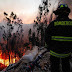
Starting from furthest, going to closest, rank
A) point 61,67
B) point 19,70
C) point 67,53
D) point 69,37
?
point 19,70
point 61,67
point 67,53
point 69,37

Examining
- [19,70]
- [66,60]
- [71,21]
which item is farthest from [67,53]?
[19,70]

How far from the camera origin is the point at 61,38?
69.7 inches

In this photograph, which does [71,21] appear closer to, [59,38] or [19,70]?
[59,38]

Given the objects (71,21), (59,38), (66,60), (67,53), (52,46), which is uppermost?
(71,21)

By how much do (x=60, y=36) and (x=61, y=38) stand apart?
0.06 meters

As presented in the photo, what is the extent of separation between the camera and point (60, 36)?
70.1 inches

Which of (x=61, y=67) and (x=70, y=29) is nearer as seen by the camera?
(x=70, y=29)

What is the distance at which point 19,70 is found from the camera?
3.63m

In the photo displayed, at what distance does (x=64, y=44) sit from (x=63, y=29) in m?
0.44

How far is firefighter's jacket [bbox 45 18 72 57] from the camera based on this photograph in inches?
69.4

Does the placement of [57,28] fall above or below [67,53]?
above

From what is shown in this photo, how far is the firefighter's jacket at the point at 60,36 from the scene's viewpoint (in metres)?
1.76

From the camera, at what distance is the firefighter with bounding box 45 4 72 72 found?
1.77 m

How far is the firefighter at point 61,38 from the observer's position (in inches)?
69.6
